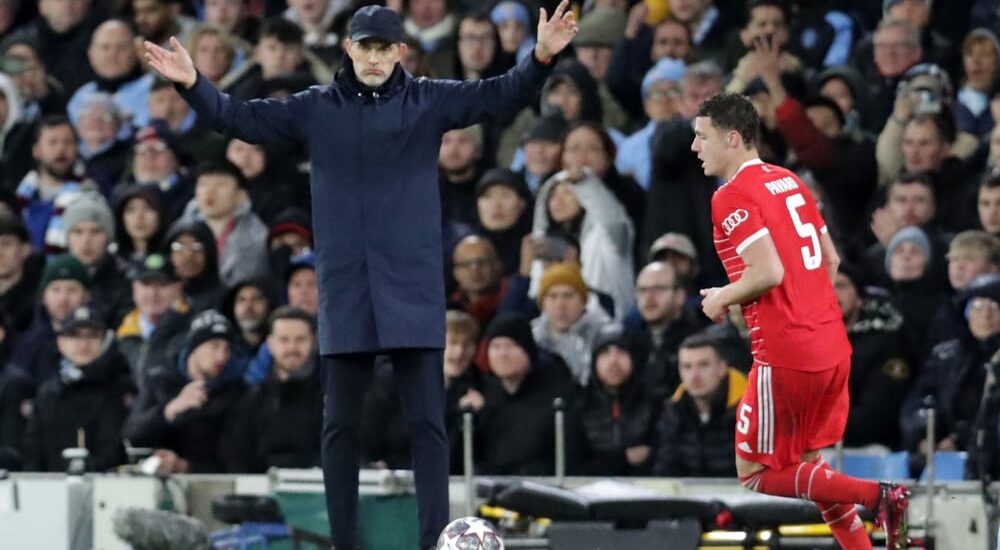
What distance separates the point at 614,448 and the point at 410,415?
11.4ft

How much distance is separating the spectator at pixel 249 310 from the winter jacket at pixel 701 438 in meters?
2.75

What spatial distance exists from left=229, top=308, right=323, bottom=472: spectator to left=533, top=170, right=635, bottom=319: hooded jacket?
1635 millimetres

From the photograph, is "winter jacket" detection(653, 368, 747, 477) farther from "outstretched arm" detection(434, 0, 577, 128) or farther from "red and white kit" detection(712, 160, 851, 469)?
"outstretched arm" detection(434, 0, 577, 128)

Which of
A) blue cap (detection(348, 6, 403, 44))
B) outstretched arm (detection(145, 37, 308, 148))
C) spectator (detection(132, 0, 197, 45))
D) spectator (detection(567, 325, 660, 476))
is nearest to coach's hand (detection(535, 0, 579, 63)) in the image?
blue cap (detection(348, 6, 403, 44))

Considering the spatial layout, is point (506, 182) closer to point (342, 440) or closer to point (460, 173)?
point (460, 173)

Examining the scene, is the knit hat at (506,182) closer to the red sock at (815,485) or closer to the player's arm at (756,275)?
the red sock at (815,485)

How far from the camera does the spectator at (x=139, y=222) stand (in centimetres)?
1471

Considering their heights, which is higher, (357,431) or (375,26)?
(375,26)

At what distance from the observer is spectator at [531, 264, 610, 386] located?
42.2 ft

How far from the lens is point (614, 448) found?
39.5 ft

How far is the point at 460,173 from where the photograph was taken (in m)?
14.2

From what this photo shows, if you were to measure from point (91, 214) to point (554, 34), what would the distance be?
22.8 ft

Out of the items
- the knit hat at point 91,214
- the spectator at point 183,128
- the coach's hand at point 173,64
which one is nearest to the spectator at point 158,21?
the spectator at point 183,128

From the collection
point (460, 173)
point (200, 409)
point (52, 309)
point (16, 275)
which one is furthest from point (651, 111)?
point (16, 275)
